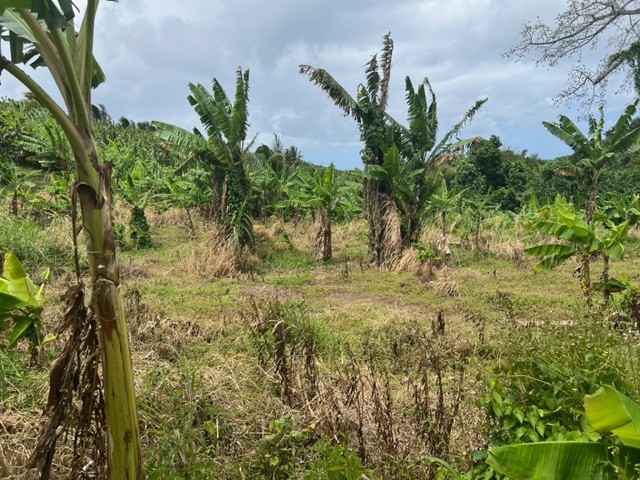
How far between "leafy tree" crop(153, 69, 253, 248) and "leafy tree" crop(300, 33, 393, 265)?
6.38ft

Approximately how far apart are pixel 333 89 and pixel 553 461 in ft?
34.7

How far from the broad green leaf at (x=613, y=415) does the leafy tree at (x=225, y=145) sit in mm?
10136

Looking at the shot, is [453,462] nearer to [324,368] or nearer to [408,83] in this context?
[324,368]

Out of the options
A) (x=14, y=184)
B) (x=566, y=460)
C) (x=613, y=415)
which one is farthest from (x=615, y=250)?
(x=14, y=184)

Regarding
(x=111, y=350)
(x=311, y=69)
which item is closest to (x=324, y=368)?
(x=111, y=350)

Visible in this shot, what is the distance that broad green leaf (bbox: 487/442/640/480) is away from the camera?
5.57 feet

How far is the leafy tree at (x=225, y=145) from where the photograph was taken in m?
11.4

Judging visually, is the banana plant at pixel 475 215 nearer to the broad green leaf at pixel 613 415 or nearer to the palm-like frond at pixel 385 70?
the palm-like frond at pixel 385 70

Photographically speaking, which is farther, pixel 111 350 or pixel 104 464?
pixel 104 464

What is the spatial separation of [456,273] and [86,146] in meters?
9.43

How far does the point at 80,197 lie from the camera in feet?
6.59

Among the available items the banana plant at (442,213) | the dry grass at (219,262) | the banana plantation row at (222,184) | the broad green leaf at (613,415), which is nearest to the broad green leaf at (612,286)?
the banana plantation row at (222,184)

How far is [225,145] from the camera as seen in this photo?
11.8m

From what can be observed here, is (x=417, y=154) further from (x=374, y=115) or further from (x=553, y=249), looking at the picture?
(x=553, y=249)
